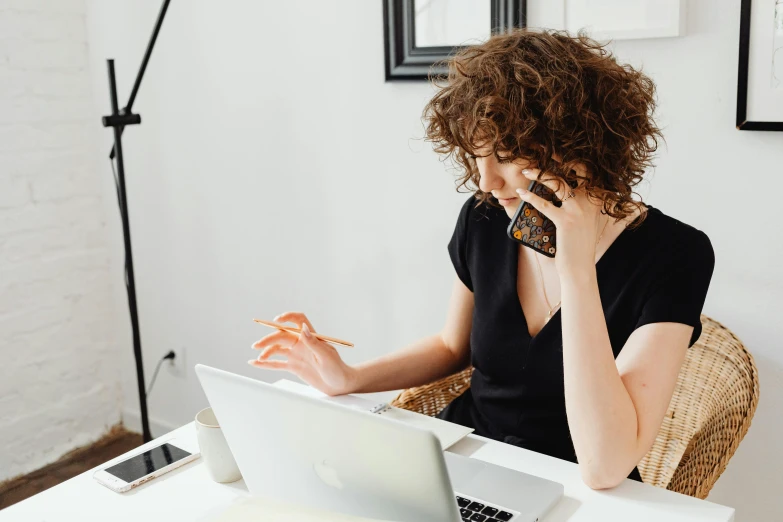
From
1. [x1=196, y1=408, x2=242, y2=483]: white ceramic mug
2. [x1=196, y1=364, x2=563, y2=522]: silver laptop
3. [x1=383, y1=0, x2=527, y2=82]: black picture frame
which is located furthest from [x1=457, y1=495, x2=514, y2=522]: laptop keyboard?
[x1=383, y1=0, x2=527, y2=82]: black picture frame

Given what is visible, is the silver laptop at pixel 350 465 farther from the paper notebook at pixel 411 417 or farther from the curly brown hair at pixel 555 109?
the curly brown hair at pixel 555 109

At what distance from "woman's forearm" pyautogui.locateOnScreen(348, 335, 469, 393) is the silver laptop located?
1.21 feet

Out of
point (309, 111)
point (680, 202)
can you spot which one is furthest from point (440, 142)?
point (309, 111)

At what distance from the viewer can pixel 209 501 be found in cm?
105

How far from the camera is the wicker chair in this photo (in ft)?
4.37

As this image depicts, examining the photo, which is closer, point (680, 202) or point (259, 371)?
→ point (680, 202)

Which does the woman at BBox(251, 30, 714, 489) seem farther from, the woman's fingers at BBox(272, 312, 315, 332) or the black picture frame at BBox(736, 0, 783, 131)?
the black picture frame at BBox(736, 0, 783, 131)

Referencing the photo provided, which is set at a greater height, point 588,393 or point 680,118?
point 680,118

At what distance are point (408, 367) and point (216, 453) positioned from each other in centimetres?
48

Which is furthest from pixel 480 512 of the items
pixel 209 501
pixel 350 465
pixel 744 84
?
pixel 744 84

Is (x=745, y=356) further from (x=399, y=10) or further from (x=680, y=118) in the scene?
(x=399, y=10)

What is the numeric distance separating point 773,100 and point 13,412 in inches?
84.0

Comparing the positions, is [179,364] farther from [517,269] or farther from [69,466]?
[517,269]

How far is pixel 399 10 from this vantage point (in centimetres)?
188
